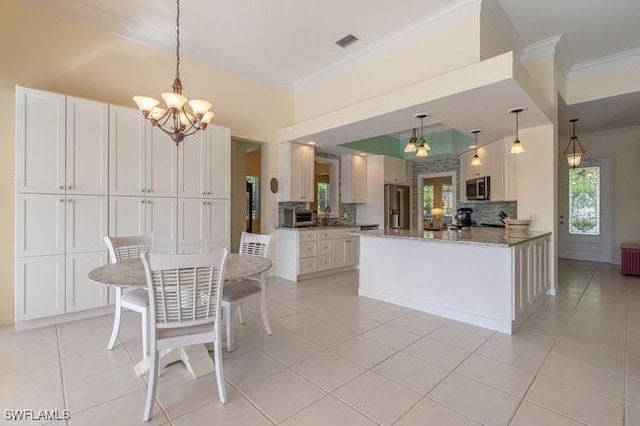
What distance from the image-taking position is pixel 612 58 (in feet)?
13.7

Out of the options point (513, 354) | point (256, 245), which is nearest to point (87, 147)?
point (256, 245)

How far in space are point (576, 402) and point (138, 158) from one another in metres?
4.32

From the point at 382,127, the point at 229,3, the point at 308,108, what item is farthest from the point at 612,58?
the point at 229,3

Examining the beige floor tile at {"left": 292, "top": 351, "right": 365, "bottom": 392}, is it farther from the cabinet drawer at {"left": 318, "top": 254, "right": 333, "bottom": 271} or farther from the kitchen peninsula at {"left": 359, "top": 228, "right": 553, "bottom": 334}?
the cabinet drawer at {"left": 318, "top": 254, "right": 333, "bottom": 271}

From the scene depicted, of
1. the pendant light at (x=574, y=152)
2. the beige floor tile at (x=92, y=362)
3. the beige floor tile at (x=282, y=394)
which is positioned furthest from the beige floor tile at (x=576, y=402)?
the pendant light at (x=574, y=152)

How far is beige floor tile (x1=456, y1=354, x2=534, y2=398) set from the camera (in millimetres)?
2008

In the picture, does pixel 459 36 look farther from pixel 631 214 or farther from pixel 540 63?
pixel 631 214

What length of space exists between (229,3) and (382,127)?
7.67ft

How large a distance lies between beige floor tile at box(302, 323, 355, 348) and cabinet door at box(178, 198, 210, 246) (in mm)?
1930

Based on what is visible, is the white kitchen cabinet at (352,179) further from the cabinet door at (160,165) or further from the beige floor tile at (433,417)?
the beige floor tile at (433,417)

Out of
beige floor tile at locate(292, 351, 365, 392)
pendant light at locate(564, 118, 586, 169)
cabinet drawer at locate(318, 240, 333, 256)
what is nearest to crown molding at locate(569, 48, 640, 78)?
pendant light at locate(564, 118, 586, 169)

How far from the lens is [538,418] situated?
5.61ft

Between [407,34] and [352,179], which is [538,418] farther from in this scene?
[352,179]

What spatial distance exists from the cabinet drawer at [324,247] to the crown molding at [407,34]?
2.70m
